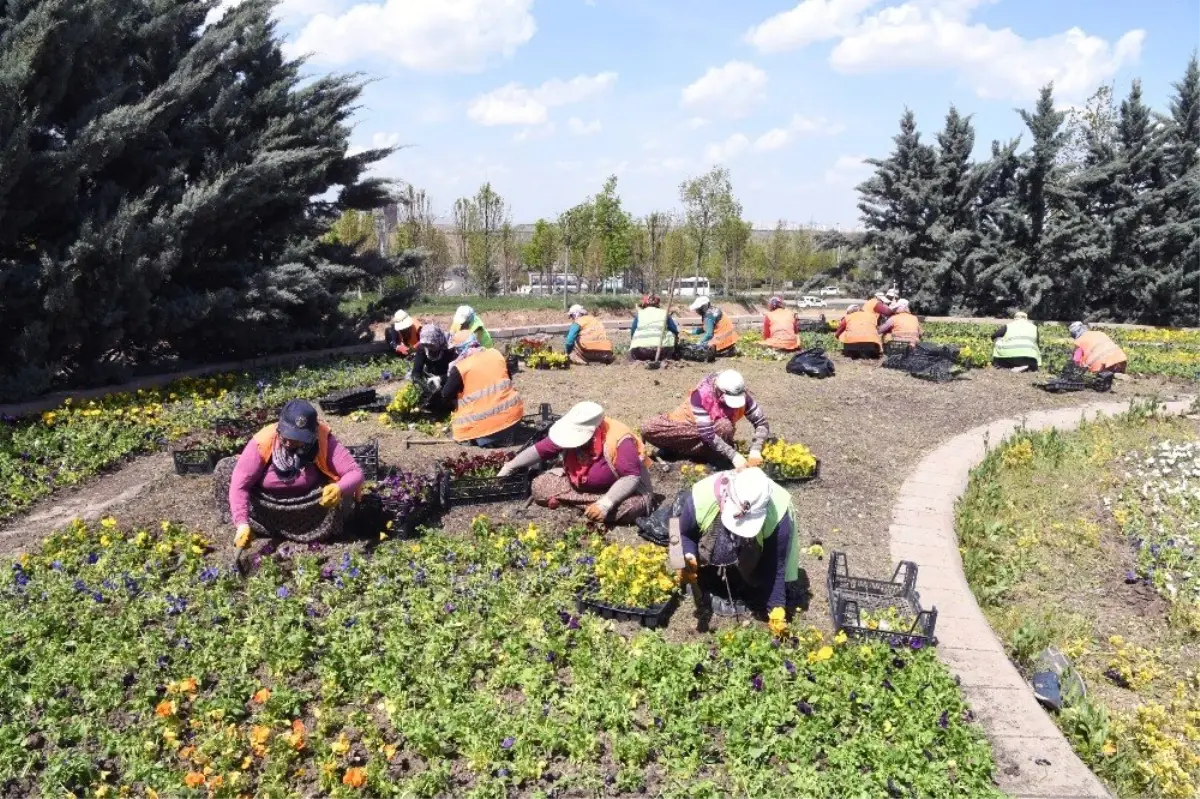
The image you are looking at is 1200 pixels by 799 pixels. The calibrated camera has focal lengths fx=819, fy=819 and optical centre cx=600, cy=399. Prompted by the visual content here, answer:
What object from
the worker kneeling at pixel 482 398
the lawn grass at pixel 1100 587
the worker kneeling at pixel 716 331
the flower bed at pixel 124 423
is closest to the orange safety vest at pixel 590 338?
the worker kneeling at pixel 716 331

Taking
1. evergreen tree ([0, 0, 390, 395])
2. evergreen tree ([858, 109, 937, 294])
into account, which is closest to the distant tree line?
evergreen tree ([858, 109, 937, 294])

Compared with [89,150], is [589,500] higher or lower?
lower

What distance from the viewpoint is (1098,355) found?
13.1 m

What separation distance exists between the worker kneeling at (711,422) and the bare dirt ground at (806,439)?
354mm

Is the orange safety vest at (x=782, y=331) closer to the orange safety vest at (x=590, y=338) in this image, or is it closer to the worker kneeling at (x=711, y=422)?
the orange safety vest at (x=590, y=338)

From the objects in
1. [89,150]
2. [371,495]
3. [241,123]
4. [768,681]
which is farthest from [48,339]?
[768,681]

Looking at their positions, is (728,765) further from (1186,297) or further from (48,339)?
(1186,297)

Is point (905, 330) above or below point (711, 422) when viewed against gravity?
above

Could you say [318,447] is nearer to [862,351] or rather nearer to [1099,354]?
[862,351]

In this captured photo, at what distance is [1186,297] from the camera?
24047 mm

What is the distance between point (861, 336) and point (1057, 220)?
1435 centimetres

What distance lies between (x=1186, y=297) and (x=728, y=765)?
26.7 metres

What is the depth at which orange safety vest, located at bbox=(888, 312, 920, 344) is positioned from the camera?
14422mm

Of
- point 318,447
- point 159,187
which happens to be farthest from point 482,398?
point 159,187
